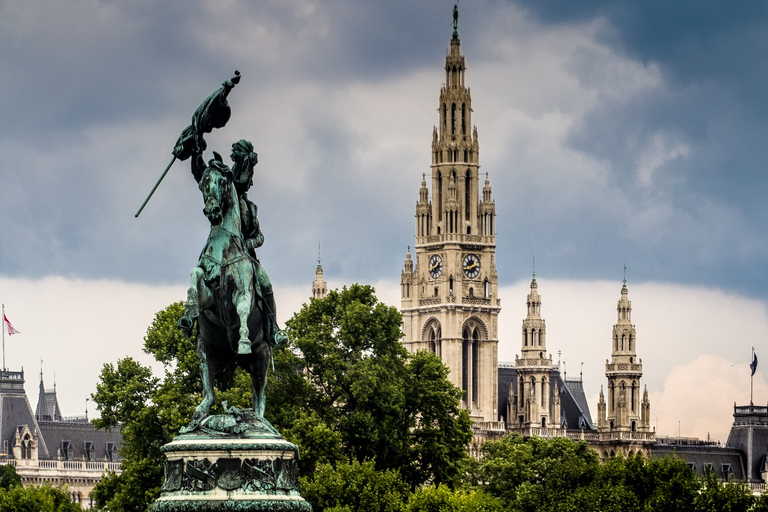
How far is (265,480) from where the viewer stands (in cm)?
2623

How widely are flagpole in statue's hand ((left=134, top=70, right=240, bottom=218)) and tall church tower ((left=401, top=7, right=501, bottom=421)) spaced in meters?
155

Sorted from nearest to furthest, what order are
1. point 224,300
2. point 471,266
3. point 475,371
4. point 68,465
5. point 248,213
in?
point 224,300
point 248,213
point 68,465
point 475,371
point 471,266

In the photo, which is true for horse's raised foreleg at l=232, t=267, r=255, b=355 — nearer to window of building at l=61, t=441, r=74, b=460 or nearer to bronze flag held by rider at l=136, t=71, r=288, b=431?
bronze flag held by rider at l=136, t=71, r=288, b=431

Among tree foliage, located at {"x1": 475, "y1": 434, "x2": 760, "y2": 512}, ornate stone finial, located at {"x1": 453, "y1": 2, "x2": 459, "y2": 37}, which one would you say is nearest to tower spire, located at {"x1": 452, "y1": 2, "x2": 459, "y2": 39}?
ornate stone finial, located at {"x1": 453, "y1": 2, "x2": 459, "y2": 37}

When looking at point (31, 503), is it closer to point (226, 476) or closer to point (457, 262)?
point (226, 476)

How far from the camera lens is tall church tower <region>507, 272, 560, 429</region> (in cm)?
19162

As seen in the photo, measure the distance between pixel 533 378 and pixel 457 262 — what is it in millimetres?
14391

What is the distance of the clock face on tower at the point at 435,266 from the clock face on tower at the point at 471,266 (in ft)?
7.42

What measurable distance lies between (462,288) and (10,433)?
154 ft

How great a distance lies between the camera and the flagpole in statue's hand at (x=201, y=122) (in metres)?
28.7

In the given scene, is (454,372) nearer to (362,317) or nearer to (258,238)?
(362,317)

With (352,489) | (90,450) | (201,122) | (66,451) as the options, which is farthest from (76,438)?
(201,122)

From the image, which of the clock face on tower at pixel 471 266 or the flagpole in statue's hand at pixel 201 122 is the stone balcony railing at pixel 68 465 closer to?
the clock face on tower at pixel 471 266

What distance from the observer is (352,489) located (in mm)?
65250
